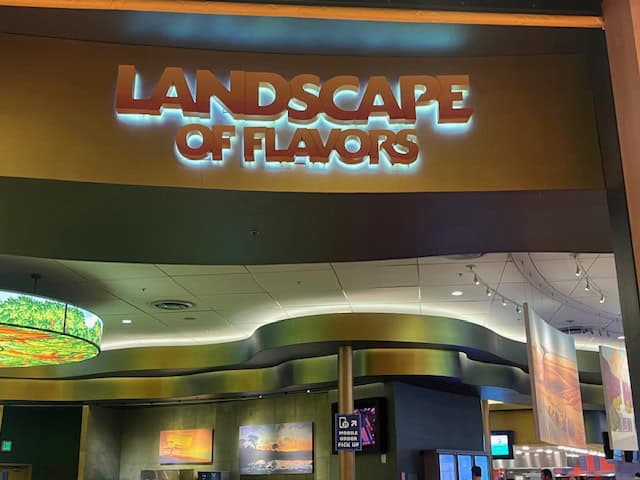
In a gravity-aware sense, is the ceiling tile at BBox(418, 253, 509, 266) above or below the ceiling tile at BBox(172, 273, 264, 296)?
above

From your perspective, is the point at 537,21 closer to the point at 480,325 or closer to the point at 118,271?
the point at 118,271

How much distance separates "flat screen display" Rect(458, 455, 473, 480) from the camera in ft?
40.9

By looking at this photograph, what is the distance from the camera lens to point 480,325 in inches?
450

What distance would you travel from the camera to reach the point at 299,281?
8.96m

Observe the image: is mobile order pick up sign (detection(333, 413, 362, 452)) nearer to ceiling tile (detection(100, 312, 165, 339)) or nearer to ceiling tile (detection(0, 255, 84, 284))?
ceiling tile (detection(100, 312, 165, 339))

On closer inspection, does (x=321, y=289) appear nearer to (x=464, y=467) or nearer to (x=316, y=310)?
(x=316, y=310)

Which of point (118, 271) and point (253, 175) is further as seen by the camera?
point (118, 271)

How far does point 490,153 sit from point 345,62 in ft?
3.58

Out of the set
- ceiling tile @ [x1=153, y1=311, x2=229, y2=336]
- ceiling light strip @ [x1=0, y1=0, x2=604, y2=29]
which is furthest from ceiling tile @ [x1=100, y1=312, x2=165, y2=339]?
ceiling light strip @ [x1=0, y1=0, x2=604, y2=29]

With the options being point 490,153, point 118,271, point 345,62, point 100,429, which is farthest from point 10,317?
point 100,429

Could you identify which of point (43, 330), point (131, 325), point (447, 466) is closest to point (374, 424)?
point (447, 466)

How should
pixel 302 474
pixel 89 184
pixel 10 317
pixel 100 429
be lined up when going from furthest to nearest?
pixel 100 429, pixel 302 474, pixel 10 317, pixel 89 184

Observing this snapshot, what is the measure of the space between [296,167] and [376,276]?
4.87m

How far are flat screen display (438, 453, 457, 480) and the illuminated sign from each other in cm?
900
